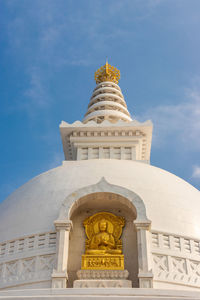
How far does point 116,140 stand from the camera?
23.6 m

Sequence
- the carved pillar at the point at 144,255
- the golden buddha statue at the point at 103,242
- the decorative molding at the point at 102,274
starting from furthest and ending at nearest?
the golden buddha statue at the point at 103,242, the decorative molding at the point at 102,274, the carved pillar at the point at 144,255

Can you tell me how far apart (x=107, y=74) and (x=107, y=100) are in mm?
4151

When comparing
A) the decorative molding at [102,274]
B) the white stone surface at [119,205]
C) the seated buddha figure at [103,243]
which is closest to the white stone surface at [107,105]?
the white stone surface at [119,205]

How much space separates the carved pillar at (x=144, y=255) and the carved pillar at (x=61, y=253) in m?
2.50

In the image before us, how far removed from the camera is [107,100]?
3078 centimetres

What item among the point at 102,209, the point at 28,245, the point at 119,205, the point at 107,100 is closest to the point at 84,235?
the point at 102,209

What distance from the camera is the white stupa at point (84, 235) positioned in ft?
41.9

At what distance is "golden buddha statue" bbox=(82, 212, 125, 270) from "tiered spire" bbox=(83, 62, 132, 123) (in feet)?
43.2

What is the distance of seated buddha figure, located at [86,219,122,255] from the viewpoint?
46.2 feet

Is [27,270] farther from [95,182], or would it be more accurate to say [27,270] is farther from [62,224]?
[95,182]

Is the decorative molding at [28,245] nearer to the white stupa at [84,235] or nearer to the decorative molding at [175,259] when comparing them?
the white stupa at [84,235]

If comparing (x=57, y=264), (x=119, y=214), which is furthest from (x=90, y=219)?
(x=57, y=264)

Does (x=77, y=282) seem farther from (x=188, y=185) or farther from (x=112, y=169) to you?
(x=188, y=185)

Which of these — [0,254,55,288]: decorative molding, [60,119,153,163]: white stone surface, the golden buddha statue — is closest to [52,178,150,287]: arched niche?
the golden buddha statue
